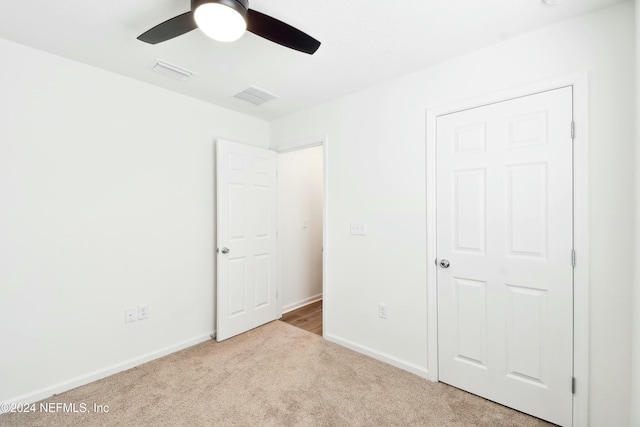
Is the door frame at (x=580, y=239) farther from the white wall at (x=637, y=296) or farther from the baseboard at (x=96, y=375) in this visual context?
the baseboard at (x=96, y=375)

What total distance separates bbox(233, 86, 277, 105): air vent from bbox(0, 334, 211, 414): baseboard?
2378 millimetres

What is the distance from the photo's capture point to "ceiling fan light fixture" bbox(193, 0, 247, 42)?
50.6 inches

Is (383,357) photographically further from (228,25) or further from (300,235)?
(228,25)

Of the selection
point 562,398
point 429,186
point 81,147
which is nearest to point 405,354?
point 562,398

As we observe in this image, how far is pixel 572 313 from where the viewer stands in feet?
5.56

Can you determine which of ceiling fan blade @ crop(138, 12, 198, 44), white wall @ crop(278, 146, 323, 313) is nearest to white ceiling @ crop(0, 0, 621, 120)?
ceiling fan blade @ crop(138, 12, 198, 44)

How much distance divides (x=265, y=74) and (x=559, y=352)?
2756 mm

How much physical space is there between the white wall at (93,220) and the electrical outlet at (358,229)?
1.46m

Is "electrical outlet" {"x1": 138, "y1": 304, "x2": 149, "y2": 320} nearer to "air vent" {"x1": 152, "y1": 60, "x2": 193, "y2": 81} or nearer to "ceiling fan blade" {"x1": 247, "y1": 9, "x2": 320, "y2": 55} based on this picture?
"air vent" {"x1": 152, "y1": 60, "x2": 193, "y2": 81}

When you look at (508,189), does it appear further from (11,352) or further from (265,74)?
(11,352)

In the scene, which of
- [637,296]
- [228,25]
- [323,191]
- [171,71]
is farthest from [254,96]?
[637,296]

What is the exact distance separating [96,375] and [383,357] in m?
2.27

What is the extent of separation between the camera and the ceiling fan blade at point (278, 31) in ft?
4.59

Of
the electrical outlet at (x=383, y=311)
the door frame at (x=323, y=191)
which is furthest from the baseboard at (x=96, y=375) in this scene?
the electrical outlet at (x=383, y=311)
